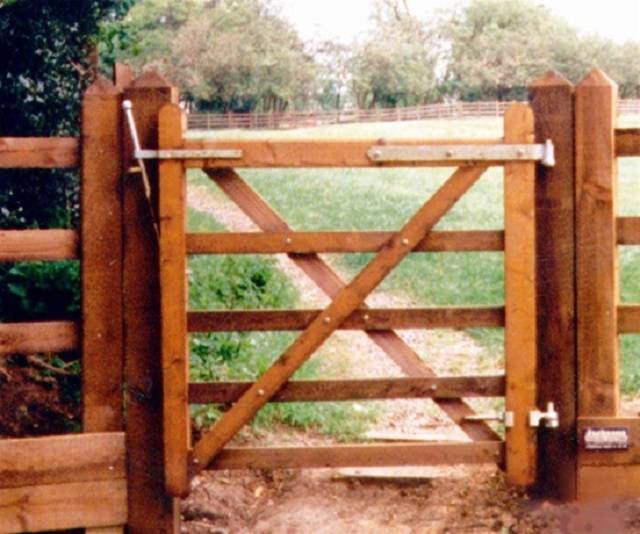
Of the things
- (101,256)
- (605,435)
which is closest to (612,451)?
(605,435)

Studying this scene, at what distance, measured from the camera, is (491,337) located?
31.8 ft

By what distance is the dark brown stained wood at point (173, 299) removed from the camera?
195 inches

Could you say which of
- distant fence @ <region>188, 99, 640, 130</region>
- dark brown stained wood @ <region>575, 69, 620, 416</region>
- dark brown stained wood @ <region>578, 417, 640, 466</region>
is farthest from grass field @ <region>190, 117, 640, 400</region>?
distant fence @ <region>188, 99, 640, 130</region>

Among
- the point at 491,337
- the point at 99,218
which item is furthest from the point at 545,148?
the point at 491,337

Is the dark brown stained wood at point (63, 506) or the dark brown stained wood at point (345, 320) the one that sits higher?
the dark brown stained wood at point (345, 320)

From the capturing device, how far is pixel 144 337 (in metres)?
5.12

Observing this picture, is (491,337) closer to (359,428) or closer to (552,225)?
(359,428)

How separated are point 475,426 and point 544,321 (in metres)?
0.57

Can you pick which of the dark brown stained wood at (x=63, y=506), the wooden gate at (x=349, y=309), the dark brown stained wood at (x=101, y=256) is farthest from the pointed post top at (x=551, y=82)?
the dark brown stained wood at (x=63, y=506)

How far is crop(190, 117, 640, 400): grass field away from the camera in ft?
37.0

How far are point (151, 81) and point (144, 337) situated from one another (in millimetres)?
1139

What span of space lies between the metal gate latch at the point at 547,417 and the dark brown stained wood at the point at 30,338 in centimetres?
211

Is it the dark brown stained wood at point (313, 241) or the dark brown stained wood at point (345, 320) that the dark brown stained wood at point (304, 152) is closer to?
the dark brown stained wood at point (313, 241)

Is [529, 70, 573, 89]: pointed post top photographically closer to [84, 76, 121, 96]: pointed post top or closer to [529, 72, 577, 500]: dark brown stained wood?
[529, 72, 577, 500]: dark brown stained wood
